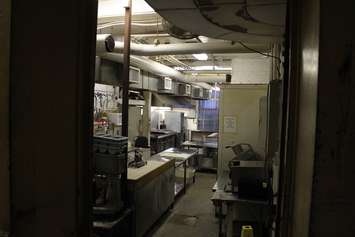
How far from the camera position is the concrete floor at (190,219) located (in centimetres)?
381

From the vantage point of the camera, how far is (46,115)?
0.75 metres

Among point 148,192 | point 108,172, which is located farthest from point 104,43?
point 148,192

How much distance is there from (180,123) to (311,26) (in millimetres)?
7650

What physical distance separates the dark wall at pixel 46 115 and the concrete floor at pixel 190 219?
3.21 meters

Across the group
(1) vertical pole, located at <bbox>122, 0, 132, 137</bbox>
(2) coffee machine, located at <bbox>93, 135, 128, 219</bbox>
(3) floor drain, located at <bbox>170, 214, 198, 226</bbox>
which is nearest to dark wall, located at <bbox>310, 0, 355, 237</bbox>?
(2) coffee machine, located at <bbox>93, 135, 128, 219</bbox>

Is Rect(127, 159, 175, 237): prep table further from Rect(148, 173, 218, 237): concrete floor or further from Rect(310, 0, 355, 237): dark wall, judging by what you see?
Rect(310, 0, 355, 237): dark wall

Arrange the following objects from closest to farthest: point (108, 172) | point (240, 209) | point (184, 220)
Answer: point (108, 172) < point (240, 209) < point (184, 220)

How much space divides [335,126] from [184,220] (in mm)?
3972

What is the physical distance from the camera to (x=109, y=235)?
2.51 meters

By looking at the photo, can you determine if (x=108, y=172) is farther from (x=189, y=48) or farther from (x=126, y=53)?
(x=189, y=48)

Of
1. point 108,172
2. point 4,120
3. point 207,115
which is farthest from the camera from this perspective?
point 207,115

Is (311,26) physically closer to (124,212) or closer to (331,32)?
(331,32)

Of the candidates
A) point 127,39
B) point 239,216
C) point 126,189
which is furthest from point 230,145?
point 127,39

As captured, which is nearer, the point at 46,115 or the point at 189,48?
the point at 46,115
